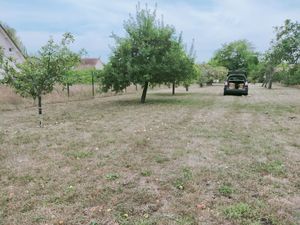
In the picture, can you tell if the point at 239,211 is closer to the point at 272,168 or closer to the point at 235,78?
the point at 272,168

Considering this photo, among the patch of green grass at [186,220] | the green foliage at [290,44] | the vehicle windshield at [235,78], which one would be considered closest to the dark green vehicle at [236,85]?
the vehicle windshield at [235,78]

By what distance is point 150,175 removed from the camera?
478 cm

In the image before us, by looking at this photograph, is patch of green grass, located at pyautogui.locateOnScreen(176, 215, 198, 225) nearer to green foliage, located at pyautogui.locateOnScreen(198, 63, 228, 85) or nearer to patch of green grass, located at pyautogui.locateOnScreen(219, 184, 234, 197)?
patch of green grass, located at pyautogui.locateOnScreen(219, 184, 234, 197)

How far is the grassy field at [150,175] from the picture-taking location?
353cm

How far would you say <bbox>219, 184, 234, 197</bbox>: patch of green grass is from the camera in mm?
4049

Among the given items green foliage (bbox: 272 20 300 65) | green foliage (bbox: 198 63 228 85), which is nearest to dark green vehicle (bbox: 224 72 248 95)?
green foliage (bbox: 272 20 300 65)

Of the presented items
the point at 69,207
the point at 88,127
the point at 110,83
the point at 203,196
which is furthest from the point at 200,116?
the point at 69,207

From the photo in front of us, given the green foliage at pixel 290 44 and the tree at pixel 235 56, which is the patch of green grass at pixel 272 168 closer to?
the green foliage at pixel 290 44

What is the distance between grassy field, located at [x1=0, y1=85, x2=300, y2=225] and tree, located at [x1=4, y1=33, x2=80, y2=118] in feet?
3.97

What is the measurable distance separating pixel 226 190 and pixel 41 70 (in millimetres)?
6531

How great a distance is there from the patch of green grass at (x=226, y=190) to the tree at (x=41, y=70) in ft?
20.9

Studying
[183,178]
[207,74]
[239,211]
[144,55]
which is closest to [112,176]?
[183,178]

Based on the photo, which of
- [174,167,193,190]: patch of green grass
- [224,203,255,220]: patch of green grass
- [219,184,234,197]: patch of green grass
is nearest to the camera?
[224,203,255,220]: patch of green grass

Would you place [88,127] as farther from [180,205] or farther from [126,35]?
[126,35]
